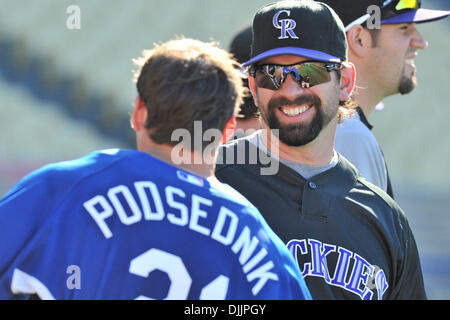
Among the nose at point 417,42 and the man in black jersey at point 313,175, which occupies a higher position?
the nose at point 417,42

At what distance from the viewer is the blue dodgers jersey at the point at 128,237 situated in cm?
125

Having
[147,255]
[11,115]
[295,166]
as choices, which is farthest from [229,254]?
[11,115]

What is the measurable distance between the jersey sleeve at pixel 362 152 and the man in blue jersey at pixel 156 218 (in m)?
0.91

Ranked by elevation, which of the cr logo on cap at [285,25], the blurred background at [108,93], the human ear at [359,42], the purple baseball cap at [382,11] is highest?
the purple baseball cap at [382,11]

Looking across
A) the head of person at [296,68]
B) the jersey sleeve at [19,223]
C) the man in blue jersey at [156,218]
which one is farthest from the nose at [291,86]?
the jersey sleeve at [19,223]

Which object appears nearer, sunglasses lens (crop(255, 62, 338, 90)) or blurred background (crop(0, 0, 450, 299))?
sunglasses lens (crop(255, 62, 338, 90))

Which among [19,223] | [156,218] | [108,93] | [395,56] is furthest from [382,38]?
[108,93]

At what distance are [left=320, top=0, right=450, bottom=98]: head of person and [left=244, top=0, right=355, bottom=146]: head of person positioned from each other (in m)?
0.53

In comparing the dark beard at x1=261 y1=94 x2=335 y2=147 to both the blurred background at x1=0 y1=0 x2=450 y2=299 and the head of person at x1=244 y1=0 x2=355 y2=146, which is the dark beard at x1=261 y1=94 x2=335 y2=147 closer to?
the head of person at x1=244 y1=0 x2=355 y2=146

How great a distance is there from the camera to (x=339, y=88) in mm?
2031

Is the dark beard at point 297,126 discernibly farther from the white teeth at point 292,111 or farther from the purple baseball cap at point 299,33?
the purple baseball cap at point 299,33

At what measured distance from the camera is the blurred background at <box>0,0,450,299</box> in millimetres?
7379

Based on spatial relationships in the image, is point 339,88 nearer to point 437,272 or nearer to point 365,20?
point 365,20

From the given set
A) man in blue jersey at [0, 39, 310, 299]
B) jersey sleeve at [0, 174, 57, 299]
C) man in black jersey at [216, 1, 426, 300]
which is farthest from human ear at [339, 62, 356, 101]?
jersey sleeve at [0, 174, 57, 299]
